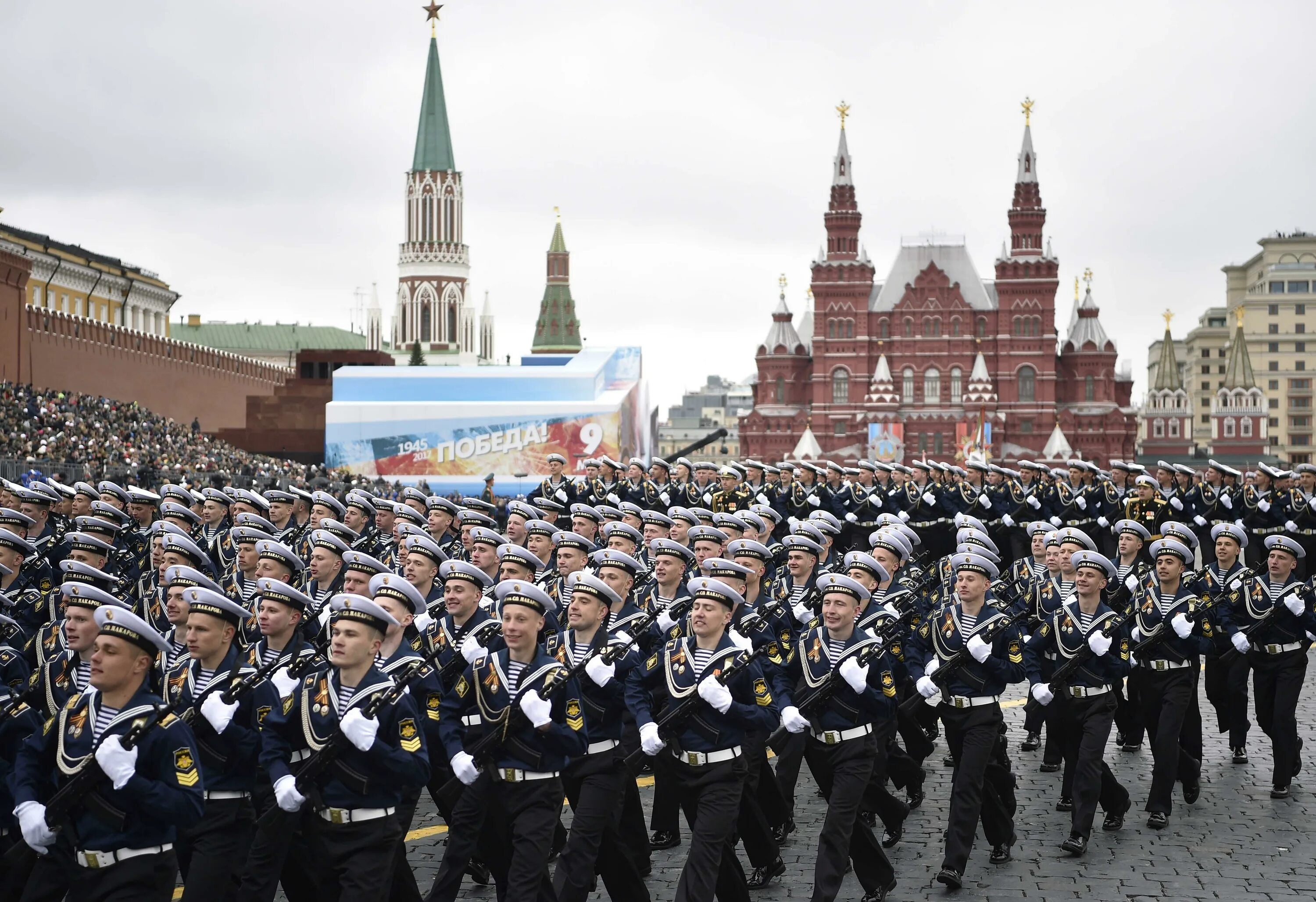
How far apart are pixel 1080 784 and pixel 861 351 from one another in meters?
90.9

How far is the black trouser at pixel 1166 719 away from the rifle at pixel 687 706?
3.81 meters

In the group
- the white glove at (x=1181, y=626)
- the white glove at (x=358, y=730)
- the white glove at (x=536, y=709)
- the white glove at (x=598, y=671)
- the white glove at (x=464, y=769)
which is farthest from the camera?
the white glove at (x=1181, y=626)

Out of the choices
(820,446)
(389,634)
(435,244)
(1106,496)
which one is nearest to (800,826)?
(389,634)

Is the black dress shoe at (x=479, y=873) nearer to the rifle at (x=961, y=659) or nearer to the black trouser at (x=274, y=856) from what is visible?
the black trouser at (x=274, y=856)

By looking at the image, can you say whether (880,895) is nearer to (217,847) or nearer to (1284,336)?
(217,847)

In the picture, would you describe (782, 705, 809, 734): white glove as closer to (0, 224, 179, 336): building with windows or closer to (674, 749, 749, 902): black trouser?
(674, 749, 749, 902): black trouser

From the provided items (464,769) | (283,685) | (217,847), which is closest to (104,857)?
(217,847)

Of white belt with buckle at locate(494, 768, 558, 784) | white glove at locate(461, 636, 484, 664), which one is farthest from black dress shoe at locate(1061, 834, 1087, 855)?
white glove at locate(461, 636, 484, 664)

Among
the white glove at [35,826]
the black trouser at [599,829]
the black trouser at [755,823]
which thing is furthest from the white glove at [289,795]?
the black trouser at [755,823]

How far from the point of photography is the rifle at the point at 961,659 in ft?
31.2

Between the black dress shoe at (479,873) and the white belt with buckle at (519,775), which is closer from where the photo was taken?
the white belt with buckle at (519,775)

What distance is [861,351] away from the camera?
326ft

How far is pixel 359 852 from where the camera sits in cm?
680

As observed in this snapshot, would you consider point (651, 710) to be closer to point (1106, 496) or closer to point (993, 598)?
point (993, 598)
